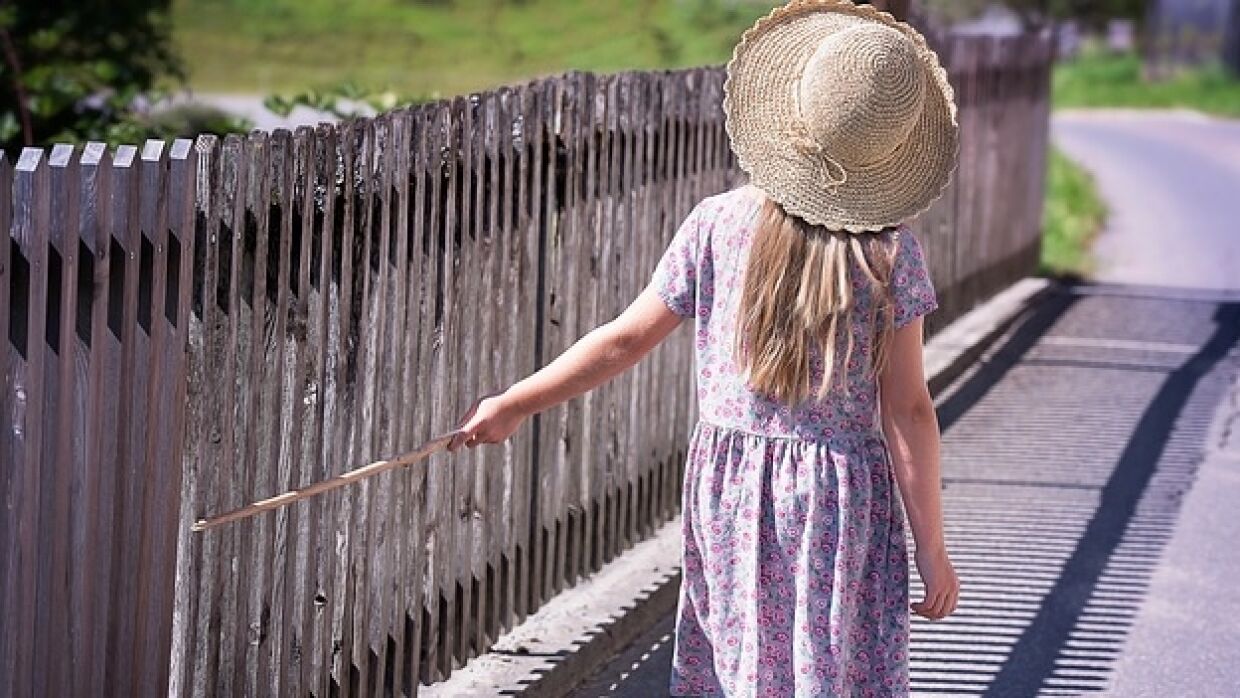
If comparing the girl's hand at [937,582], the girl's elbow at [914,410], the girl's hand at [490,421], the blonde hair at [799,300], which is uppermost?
the blonde hair at [799,300]

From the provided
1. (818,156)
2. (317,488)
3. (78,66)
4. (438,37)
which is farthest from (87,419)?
(438,37)

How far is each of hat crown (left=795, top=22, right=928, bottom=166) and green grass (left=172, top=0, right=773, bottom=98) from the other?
41.0 meters

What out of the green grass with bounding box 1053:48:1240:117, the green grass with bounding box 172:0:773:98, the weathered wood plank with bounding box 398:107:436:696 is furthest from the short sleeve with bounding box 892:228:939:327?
the green grass with bounding box 1053:48:1240:117

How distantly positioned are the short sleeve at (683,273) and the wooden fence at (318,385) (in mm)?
856

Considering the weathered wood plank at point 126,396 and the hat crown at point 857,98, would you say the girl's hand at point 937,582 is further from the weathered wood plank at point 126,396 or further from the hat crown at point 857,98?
the weathered wood plank at point 126,396

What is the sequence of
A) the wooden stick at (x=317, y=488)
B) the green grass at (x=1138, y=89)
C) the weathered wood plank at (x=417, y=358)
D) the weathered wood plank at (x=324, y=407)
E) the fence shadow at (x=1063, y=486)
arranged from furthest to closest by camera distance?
the green grass at (x=1138, y=89) < the fence shadow at (x=1063, y=486) < the weathered wood plank at (x=417, y=358) < the weathered wood plank at (x=324, y=407) < the wooden stick at (x=317, y=488)

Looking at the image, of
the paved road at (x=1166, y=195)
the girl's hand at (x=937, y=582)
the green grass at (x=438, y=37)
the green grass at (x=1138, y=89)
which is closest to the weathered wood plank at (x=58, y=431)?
the girl's hand at (x=937, y=582)

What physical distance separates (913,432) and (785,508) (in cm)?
25

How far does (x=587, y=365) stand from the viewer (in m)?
3.97

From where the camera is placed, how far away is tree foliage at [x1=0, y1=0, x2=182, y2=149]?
9.92 meters

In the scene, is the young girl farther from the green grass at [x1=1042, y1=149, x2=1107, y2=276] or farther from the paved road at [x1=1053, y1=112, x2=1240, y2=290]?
the green grass at [x1=1042, y1=149, x2=1107, y2=276]

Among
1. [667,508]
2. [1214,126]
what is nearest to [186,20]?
[1214,126]

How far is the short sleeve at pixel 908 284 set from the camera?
383cm

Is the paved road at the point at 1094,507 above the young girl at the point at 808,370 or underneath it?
underneath
